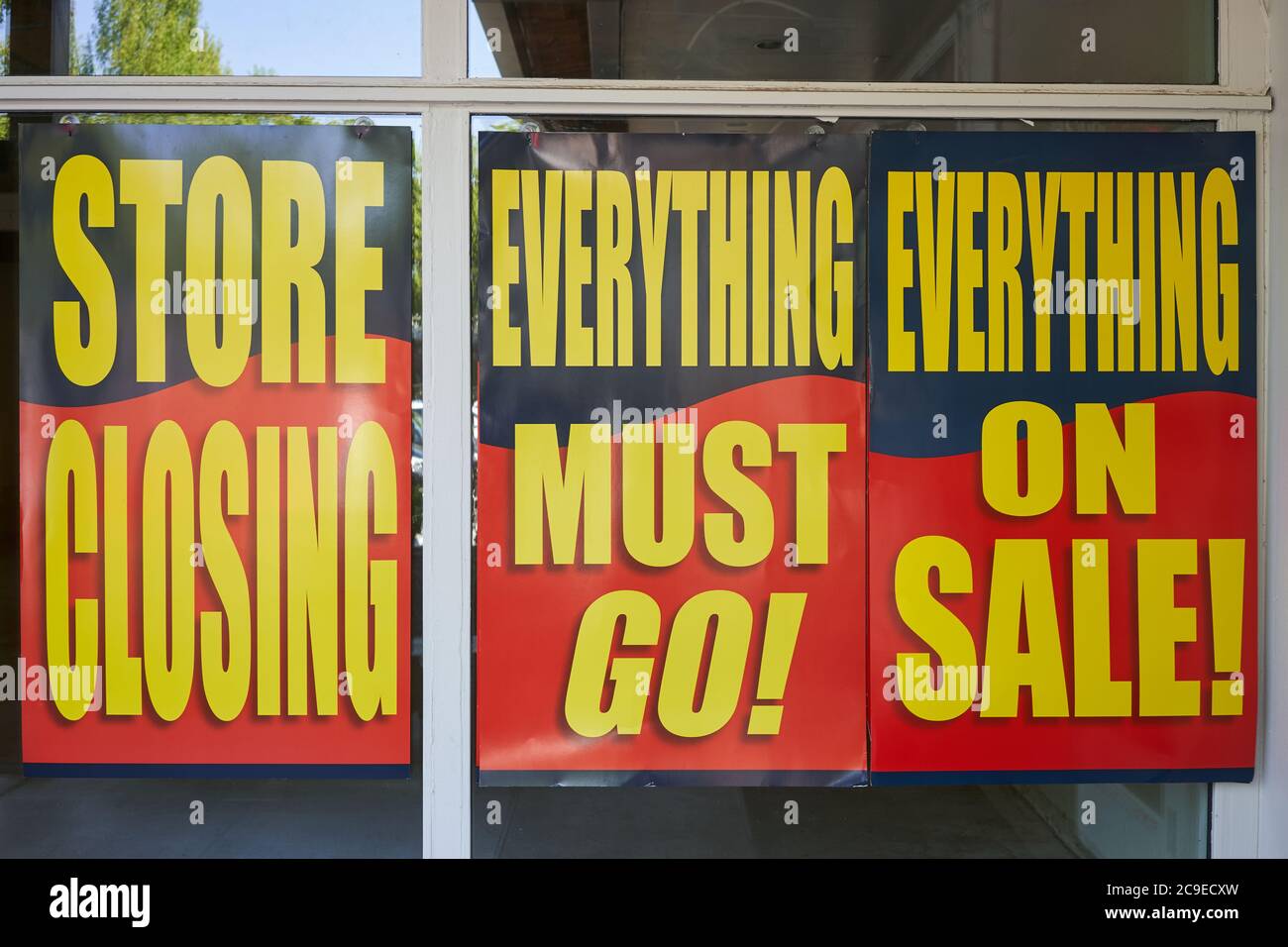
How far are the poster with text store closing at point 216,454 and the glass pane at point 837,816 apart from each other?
1.68 feet

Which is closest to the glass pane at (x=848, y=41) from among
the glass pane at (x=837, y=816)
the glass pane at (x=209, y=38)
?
the glass pane at (x=837, y=816)

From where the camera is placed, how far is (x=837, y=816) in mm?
2975

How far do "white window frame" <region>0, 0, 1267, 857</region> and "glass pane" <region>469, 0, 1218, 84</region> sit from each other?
0.06 metres

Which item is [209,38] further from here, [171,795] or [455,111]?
[171,795]

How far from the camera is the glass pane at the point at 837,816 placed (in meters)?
2.95

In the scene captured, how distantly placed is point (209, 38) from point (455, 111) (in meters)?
0.86

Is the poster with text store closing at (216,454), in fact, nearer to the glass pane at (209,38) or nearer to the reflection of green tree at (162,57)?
the reflection of green tree at (162,57)

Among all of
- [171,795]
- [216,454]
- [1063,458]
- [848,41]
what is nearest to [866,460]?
[1063,458]

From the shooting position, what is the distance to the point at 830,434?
2891 mm

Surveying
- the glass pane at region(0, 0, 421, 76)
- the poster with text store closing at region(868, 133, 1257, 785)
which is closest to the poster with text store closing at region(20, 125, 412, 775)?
the glass pane at region(0, 0, 421, 76)

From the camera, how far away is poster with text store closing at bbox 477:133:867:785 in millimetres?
2873
